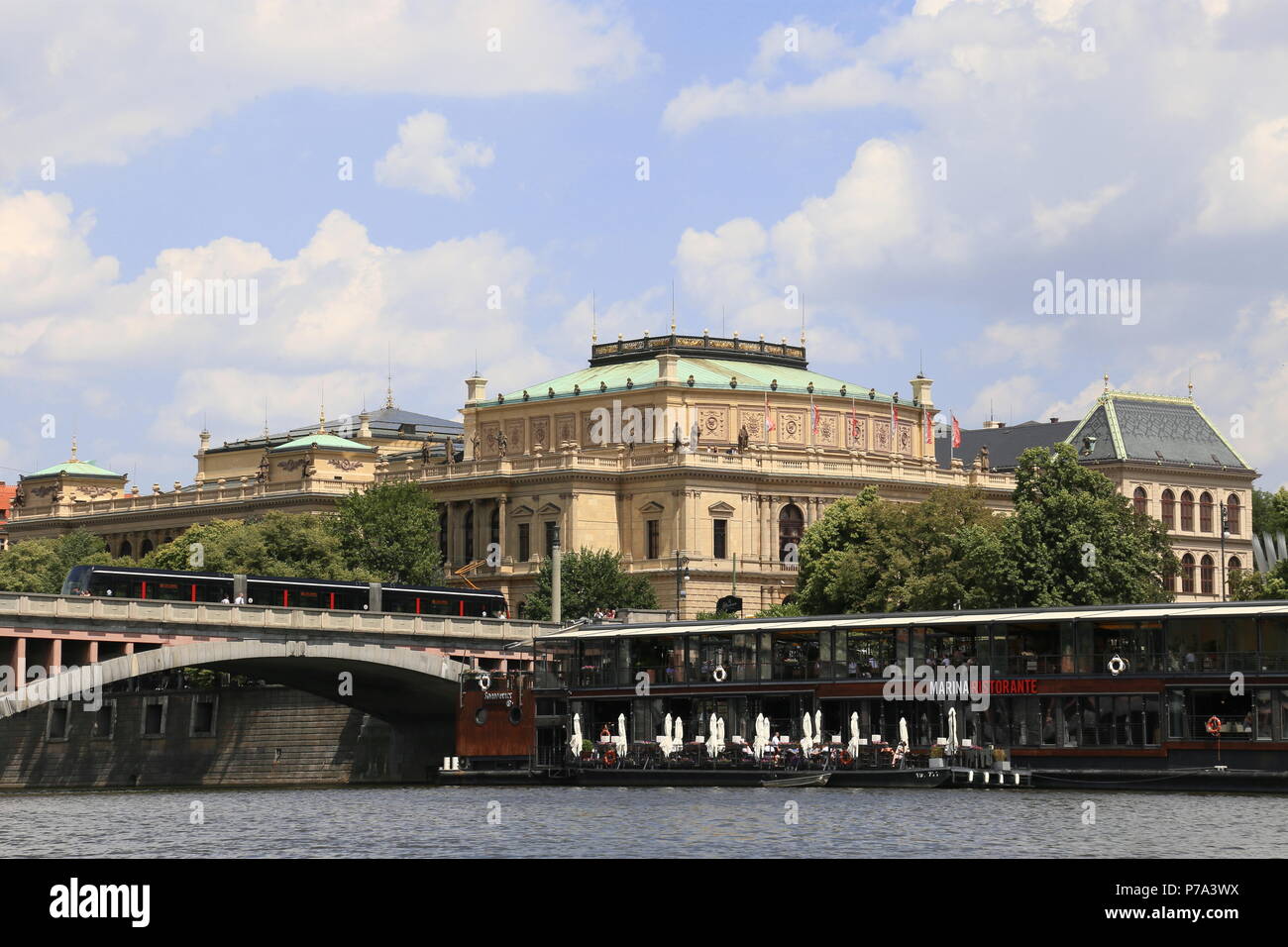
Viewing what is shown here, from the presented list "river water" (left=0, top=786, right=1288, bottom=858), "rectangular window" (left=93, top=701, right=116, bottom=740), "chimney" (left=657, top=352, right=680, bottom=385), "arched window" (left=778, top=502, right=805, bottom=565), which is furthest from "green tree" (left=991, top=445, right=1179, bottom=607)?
"chimney" (left=657, top=352, right=680, bottom=385)

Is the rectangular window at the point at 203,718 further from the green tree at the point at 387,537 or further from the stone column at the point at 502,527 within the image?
the stone column at the point at 502,527

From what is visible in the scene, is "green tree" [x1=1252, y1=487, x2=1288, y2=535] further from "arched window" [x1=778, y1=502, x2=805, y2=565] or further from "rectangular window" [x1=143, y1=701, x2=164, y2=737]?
"rectangular window" [x1=143, y1=701, x2=164, y2=737]

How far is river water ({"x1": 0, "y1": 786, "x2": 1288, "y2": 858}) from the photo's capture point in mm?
51938

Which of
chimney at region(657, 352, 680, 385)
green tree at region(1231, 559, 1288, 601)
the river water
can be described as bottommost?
the river water

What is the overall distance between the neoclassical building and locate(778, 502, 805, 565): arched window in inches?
3.7

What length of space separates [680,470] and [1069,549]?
1789 inches

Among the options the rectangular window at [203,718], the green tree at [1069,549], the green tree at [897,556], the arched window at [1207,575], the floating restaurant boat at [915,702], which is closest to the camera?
the floating restaurant boat at [915,702]

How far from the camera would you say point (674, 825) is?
60531mm

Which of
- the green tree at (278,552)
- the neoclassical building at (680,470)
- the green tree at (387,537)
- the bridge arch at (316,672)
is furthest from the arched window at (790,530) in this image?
the bridge arch at (316,672)

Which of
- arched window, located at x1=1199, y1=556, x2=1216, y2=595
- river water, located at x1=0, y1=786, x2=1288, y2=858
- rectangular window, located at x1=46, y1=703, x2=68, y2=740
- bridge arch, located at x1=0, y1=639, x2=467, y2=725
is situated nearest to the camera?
river water, located at x1=0, y1=786, x2=1288, y2=858

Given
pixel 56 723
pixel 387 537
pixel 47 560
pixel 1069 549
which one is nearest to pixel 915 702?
pixel 1069 549

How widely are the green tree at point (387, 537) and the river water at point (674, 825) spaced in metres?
56.0

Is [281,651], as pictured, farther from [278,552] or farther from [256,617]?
[278,552]

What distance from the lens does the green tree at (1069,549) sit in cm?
10400
